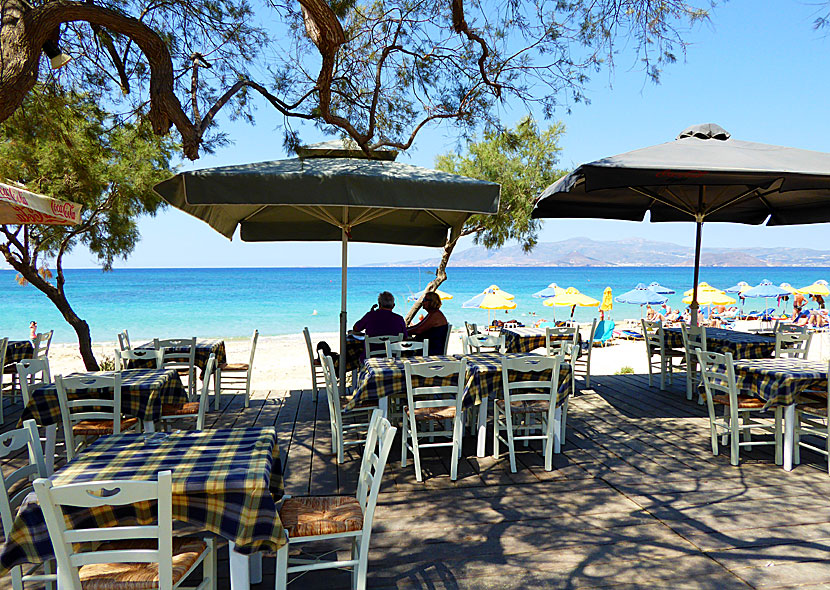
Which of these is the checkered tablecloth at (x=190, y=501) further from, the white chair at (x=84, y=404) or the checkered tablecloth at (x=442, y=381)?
the checkered tablecloth at (x=442, y=381)

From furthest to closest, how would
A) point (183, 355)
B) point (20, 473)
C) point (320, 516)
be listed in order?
1. point (183, 355)
2. point (320, 516)
3. point (20, 473)

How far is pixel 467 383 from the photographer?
172 inches

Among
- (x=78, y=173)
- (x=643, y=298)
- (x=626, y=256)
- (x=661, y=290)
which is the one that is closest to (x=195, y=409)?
(x=78, y=173)

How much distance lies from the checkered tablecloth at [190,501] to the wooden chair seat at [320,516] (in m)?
0.25

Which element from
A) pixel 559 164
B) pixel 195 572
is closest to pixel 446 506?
pixel 195 572


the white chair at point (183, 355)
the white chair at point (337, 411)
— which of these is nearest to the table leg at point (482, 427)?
the white chair at point (337, 411)

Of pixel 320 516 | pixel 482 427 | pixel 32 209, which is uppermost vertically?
pixel 32 209

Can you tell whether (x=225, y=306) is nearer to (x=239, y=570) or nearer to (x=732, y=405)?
(x=732, y=405)

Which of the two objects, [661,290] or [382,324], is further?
[661,290]

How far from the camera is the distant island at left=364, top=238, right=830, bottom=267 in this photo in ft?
387

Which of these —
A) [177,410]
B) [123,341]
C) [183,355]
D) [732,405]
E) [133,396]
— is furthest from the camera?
[123,341]

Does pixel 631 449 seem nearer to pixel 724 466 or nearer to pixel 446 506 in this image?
pixel 724 466

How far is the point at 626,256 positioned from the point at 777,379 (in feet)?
492

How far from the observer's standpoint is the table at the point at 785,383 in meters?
4.18
